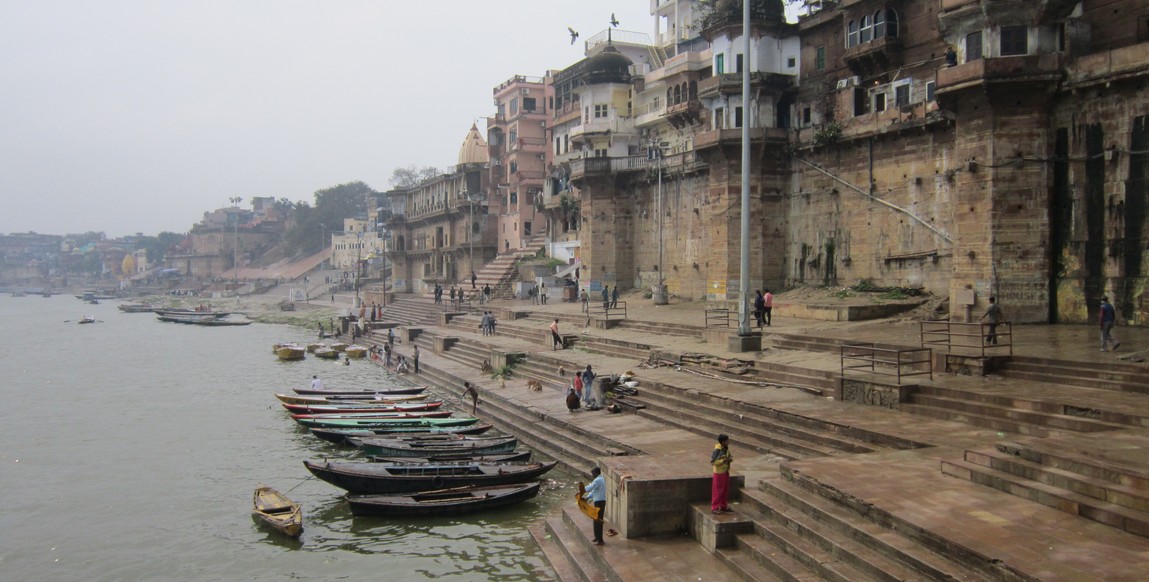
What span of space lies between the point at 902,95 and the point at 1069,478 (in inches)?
696

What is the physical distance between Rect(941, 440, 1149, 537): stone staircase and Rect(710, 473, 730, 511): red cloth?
7.76 ft

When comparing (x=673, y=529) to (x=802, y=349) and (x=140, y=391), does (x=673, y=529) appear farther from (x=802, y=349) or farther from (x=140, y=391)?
(x=140, y=391)

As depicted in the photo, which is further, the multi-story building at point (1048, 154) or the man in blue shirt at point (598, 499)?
the multi-story building at point (1048, 154)

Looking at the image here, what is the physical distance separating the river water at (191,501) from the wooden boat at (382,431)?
1.22ft

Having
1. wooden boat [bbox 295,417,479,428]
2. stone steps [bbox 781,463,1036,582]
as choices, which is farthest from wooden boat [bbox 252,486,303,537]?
stone steps [bbox 781,463,1036,582]

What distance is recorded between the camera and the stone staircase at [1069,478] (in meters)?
6.84

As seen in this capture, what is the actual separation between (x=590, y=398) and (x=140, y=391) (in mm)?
18933

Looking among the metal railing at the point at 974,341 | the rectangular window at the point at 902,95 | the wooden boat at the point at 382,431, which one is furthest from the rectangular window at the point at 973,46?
the wooden boat at the point at 382,431

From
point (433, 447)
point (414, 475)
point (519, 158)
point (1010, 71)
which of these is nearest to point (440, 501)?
point (414, 475)

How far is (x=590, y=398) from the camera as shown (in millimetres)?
16531

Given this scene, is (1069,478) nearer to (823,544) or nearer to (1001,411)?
(823,544)

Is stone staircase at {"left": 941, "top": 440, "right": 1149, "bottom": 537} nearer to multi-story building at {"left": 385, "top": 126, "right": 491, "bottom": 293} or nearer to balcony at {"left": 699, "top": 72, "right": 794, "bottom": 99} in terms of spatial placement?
balcony at {"left": 699, "top": 72, "right": 794, "bottom": 99}

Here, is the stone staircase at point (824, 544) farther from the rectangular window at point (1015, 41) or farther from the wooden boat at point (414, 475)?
the rectangular window at point (1015, 41)

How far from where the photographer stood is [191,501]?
14125mm
